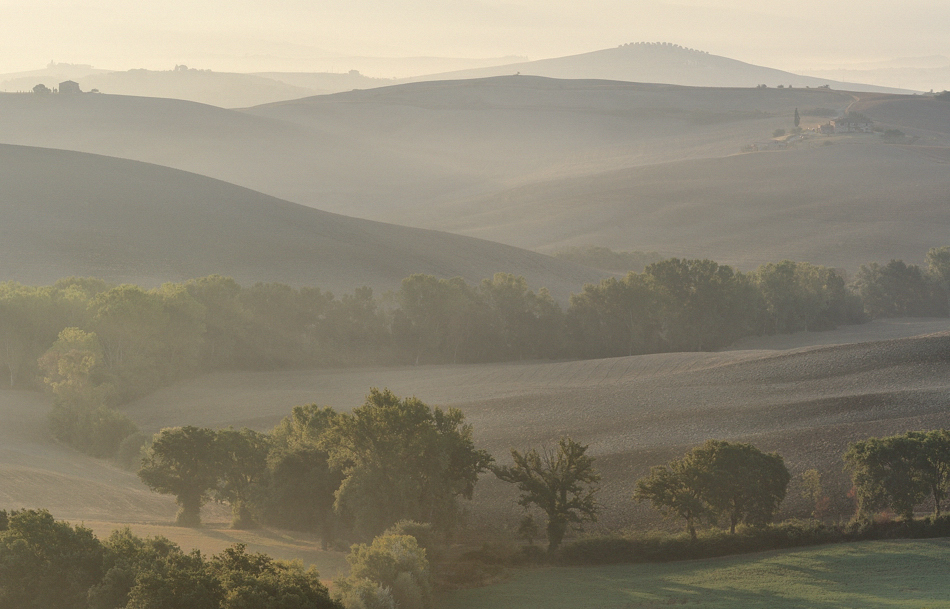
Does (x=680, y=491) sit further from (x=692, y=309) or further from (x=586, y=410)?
(x=692, y=309)

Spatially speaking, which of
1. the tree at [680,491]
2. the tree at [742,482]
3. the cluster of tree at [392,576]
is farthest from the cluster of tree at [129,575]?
the tree at [742,482]

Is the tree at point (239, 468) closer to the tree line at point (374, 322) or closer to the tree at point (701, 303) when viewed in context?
the tree line at point (374, 322)

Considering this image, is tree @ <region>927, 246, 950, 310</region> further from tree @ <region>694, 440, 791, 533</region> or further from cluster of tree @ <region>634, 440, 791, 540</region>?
tree @ <region>694, 440, 791, 533</region>

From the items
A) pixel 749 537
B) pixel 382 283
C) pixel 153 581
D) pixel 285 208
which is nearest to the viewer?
pixel 153 581

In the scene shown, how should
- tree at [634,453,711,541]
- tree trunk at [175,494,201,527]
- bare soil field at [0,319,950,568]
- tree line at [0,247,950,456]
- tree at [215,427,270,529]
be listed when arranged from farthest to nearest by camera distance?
tree line at [0,247,950,456] → bare soil field at [0,319,950,568] → tree at [215,427,270,529] → tree trunk at [175,494,201,527] → tree at [634,453,711,541]

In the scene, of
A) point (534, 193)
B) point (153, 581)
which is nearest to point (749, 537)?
point (153, 581)

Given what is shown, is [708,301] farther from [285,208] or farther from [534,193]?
[534,193]

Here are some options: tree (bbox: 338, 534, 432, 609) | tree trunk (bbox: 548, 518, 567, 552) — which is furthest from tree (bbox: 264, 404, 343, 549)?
tree trunk (bbox: 548, 518, 567, 552)
